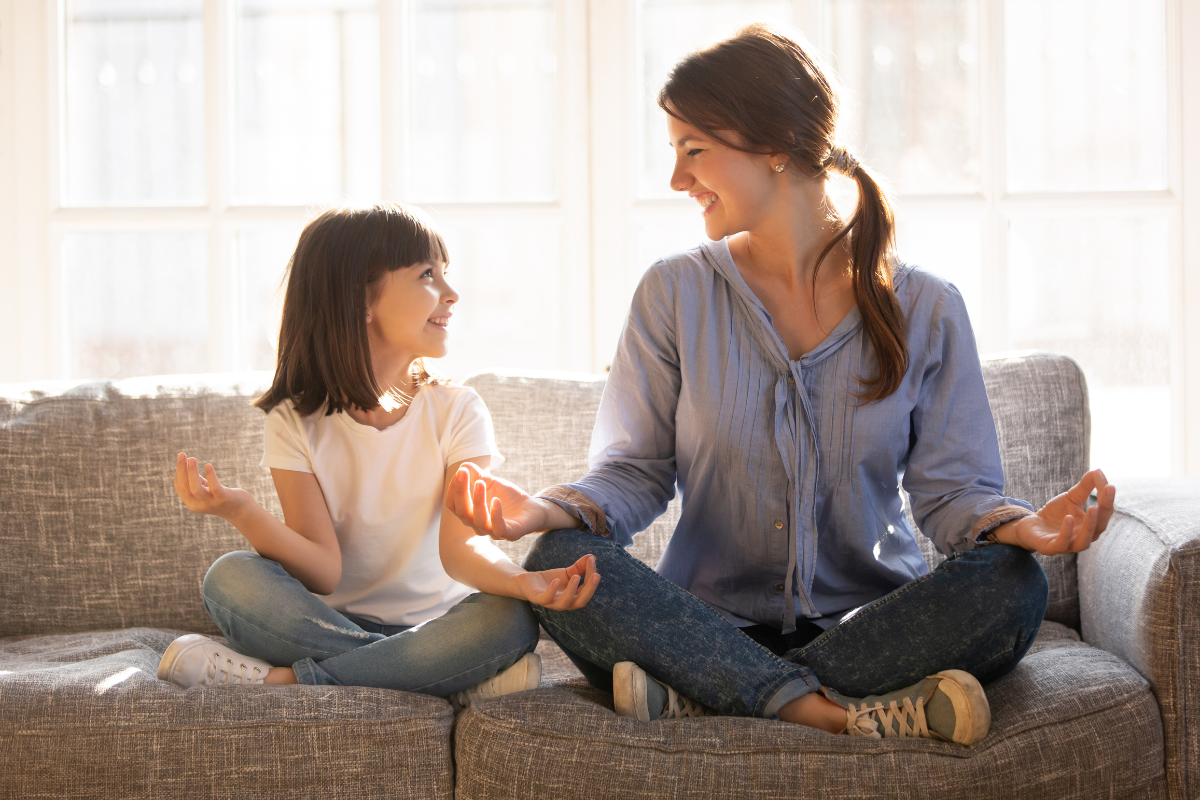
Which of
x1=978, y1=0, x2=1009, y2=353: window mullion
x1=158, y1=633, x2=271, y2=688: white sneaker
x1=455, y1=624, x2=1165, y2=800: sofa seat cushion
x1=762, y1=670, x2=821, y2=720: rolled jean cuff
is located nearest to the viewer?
x1=455, y1=624, x2=1165, y2=800: sofa seat cushion

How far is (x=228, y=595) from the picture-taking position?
4.32 ft

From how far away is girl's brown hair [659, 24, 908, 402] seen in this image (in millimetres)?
1401

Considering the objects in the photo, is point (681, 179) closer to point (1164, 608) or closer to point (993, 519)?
point (993, 519)

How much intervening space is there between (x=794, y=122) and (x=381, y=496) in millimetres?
819

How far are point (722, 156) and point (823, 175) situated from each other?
0.17m

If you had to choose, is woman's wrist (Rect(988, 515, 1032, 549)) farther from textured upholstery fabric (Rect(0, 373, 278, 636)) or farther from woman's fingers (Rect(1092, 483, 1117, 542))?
textured upholstery fabric (Rect(0, 373, 278, 636))

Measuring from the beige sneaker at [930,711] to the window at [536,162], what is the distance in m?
1.29

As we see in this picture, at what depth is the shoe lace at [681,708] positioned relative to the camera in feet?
3.97

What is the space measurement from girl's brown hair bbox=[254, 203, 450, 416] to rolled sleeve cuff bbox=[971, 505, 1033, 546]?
88 cm

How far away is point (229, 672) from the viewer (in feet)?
4.22

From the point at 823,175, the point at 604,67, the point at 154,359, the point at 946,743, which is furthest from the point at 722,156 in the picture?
the point at 154,359

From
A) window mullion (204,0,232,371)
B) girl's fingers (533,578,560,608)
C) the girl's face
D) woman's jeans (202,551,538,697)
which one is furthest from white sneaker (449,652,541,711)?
window mullion (204,0,232,371)

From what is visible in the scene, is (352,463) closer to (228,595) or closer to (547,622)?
(228,595)

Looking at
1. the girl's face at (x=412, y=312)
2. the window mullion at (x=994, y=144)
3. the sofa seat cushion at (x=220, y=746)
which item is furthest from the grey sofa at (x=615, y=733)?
the window mullion at (x=994, y=144)
